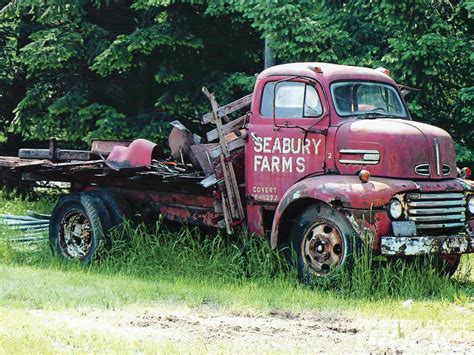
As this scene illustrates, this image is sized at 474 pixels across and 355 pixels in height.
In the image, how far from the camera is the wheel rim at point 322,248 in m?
10.8

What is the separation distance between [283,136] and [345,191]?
1324mm

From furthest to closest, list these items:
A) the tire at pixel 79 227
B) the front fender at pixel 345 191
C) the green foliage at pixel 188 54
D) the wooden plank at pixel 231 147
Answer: the green foliage at pixel 188 54, the tire at pixel 79 227, the wooden plank at pixel 231 147, the front fender at pixel 345 191

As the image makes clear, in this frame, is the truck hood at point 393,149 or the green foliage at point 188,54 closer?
the truck hood at point 393,149

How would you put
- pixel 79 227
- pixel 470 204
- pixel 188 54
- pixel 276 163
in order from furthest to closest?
pixel 188 54 < pixel 79 227 < pixel 276 163 < pixel 470 204

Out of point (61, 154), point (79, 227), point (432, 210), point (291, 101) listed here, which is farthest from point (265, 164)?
point (61, 154)

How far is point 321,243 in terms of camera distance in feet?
35.8

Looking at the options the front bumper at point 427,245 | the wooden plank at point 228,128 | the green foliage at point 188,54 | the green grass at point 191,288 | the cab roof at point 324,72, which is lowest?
the green grass at point 191,288

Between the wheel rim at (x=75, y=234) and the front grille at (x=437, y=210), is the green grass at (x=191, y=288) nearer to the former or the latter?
the wheel rim at (x=75, y=234)

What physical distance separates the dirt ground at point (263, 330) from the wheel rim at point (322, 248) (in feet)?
4.82

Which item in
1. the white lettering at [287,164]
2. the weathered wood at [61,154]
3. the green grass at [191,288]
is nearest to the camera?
the green grass at [191,288]

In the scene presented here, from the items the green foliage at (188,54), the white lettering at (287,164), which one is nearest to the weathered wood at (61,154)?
the green foliage at (188,54)

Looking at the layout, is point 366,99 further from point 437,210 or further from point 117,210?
point 117,210

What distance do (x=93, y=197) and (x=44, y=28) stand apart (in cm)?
769

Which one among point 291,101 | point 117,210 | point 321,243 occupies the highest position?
point 291,101
